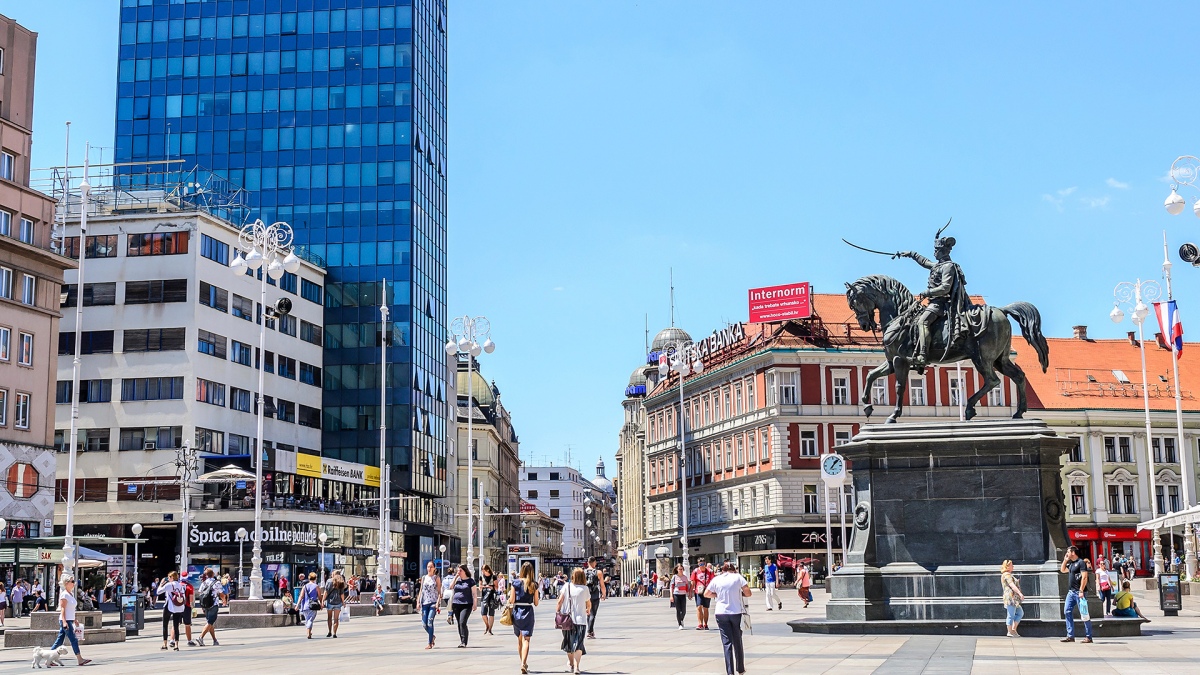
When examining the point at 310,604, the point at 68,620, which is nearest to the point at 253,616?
the point at 310,604

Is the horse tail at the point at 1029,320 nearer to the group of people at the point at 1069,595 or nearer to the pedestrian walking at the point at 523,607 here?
the group of people at the point at 1069,595

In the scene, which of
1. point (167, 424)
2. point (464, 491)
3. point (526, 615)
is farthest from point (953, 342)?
point (464, 491)

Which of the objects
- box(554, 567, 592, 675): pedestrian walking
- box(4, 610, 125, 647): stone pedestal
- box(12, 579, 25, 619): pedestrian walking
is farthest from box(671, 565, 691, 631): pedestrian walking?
box(12, 579, 25, 619): pedestrian walking

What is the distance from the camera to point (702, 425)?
98312 millimetres

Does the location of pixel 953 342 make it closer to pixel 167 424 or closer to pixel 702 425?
pixel 167 424

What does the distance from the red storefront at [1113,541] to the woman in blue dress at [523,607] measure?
7229 cm

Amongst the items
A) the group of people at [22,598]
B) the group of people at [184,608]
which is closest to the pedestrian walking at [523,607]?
the group of people at [184,608]

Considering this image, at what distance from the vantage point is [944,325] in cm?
2822

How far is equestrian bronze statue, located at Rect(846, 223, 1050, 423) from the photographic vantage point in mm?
28031

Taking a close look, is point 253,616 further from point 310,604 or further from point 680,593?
point 680,593

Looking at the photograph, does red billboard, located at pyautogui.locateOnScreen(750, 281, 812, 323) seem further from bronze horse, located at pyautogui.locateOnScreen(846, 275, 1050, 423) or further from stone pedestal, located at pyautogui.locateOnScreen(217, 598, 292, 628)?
bronze horse, located at pyautogui.locateOnScreen(846, 275, 1050, 423)

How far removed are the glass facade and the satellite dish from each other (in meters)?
68.1

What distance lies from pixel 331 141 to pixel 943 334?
2873 inches

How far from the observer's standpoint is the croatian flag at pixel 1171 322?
49.7m
